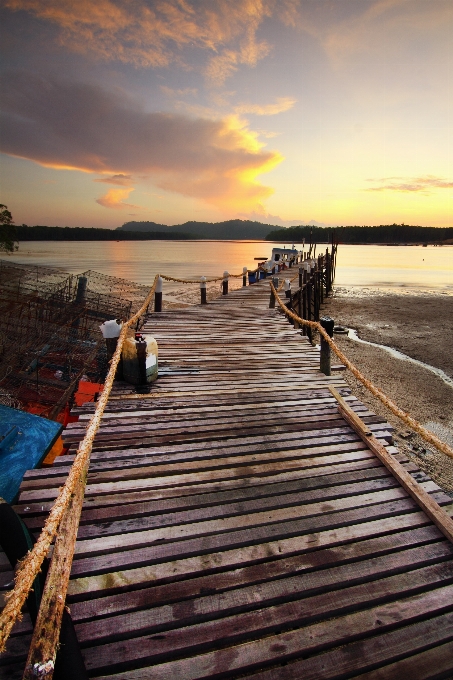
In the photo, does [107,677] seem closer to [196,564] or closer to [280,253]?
[196,564]

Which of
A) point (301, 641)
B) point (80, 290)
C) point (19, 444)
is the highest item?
point (80, 290)

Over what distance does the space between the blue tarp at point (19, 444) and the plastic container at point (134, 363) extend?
4.80 ft

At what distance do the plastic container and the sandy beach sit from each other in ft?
21.8

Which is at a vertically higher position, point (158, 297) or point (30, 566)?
point (158, 297)

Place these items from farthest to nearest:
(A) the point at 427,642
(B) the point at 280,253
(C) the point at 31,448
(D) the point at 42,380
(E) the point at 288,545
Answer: (B) the point at 280,253 → (D) the point at 42,380 → (C) the point at 31,448 → (E) the point at 288,545 → (A) the point at 427,642

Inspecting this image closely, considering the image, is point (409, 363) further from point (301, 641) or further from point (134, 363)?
point (301, 641)

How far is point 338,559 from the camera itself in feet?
8.82

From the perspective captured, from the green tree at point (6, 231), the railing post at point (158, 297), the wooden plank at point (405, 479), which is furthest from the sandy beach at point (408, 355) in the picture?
the green tree at point (6, 231)

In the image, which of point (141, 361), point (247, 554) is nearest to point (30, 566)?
point (247, 554)

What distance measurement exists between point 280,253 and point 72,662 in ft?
128

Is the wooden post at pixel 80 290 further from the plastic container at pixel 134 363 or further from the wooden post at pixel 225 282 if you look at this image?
the plastic container at pixel 134 363

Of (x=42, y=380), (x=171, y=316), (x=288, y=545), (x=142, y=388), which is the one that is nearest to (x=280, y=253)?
(x=171, y=316)

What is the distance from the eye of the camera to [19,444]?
523 cm

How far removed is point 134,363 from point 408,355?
595 inches
